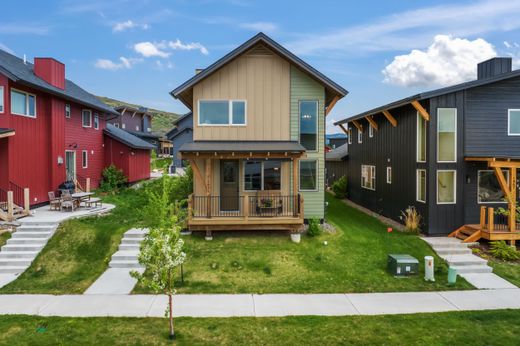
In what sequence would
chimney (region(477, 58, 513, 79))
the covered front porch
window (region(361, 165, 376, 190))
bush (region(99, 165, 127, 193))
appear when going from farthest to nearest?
bush (region(99, 165, 127, 193)), window (region(361, 165, 376, 190)), chimney (region(477, 58, 513, 79)), the covered front porch

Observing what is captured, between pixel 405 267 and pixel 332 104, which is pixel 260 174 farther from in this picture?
pixel 405 267

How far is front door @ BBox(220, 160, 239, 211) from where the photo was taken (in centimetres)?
1404

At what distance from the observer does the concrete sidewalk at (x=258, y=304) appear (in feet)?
25.7

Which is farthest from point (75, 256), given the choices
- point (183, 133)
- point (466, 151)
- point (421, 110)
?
point (183, 133)

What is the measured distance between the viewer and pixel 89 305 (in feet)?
26.9

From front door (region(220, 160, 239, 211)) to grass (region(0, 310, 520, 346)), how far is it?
6927 mm

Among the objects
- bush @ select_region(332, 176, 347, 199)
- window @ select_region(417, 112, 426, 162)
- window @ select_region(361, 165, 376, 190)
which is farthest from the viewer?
bush @ select_region(332, 176, 347, 199)

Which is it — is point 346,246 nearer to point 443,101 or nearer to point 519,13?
point 443,101

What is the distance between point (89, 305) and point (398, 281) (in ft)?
27.1

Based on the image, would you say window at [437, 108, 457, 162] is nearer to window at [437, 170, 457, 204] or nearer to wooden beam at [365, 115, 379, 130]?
window at [437, 170, 457, 204]

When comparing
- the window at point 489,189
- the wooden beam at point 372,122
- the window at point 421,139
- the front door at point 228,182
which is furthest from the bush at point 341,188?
the front door at point 228,182

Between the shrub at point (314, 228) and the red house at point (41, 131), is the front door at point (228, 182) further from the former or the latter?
the red house at point (41, 131)

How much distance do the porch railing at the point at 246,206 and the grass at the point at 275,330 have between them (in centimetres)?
557

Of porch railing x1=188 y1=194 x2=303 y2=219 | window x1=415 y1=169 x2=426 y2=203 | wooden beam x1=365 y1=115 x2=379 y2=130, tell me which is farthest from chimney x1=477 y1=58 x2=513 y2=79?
porch railing x1=188 y1=194 x2=303 y2=219
